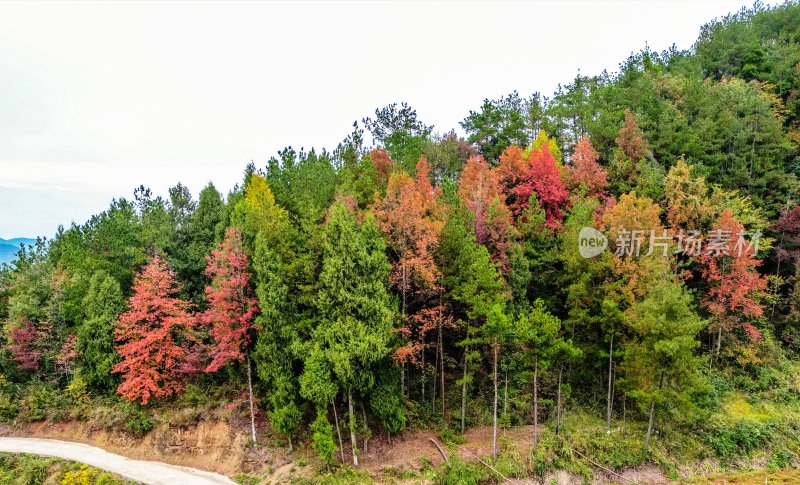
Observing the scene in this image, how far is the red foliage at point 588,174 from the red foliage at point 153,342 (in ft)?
91.8

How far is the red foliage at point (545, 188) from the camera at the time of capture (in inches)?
1150

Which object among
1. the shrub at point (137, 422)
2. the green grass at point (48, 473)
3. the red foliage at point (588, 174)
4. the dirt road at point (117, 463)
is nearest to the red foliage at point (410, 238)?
the red foliage at point (588, 174)

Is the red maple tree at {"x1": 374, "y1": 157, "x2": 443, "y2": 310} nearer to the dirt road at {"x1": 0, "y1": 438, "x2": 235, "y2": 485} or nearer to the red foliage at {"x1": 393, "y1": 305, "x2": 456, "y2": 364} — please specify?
the red foliage at {"x1": 393, "y1": 305, "x2": 456, "y2": 364}

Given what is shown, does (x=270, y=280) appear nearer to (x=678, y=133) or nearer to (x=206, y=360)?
(x=206, y=360)

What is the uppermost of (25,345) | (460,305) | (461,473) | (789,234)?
(789,234)

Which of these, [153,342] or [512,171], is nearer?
[153,342]

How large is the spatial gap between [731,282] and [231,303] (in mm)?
30052

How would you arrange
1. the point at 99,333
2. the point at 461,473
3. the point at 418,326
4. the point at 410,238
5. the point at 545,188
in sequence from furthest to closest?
the point at 545,188 < the point at 99,333 < the point at 418,326 < the point at 410,238 < the point at 461,473

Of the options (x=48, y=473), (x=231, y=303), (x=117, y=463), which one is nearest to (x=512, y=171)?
Result: (x=231, y=303)

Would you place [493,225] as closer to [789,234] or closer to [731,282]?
[731,282]

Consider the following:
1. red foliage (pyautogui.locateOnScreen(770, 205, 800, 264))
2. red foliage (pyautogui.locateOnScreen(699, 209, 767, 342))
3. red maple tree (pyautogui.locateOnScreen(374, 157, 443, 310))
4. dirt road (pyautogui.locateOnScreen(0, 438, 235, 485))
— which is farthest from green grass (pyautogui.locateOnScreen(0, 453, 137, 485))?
red foliage (pyautogui.locateOnScreen(770, 205, 800, 264))

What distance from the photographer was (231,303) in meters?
22.5

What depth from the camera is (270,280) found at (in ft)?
69.9

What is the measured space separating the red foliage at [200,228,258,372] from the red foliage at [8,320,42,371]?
16.5m
